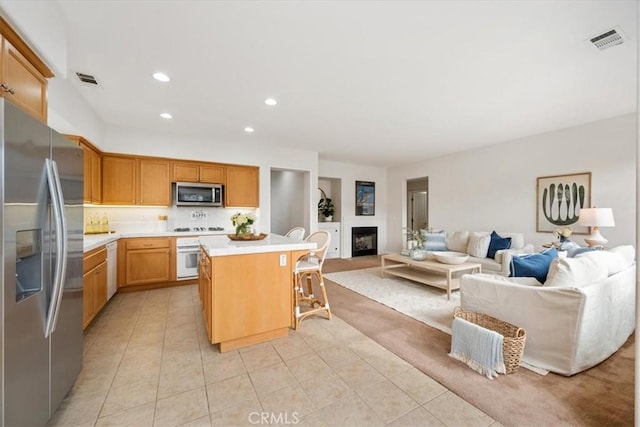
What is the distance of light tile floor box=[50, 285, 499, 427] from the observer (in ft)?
5.02

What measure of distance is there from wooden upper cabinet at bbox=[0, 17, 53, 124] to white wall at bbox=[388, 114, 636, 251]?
6.15 metres

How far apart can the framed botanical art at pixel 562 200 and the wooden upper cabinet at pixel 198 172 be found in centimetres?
554

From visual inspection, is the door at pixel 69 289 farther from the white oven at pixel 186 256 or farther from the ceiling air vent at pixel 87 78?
the white oven at pixel 186 256

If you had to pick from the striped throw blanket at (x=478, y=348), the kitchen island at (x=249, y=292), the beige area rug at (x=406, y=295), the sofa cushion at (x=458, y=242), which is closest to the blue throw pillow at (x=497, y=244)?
the sofa cushion at (x=458, y=242)

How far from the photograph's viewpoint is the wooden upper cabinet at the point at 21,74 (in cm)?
132

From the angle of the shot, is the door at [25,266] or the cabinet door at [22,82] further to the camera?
the cabinet door at [22,82]

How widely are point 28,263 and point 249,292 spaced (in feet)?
4.59

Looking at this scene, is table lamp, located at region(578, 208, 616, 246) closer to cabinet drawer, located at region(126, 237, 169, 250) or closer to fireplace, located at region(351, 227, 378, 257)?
fireplace, located at region(351, 227, 378, 257)

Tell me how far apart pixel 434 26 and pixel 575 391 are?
8.74 ft

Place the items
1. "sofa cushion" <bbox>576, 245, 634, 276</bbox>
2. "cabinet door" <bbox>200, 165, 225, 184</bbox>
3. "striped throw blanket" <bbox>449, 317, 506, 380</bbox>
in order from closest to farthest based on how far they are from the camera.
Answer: "striped throw blanket" <bbox>449, 317, 506, 380</bbox>, "sofa cushion" <bbox>576, 245, 634, 276</bbox>, "cabinet door" <bbox>200, 165, 225, 184</bbox>

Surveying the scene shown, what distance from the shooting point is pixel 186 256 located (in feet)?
14.0

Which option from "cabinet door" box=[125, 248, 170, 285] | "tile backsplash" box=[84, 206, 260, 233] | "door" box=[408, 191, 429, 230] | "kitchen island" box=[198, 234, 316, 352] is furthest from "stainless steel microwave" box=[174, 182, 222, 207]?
"door" box=[408, 191, 429, 230]

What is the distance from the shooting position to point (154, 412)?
158 centimetres

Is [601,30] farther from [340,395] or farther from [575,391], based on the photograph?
[340,395]
